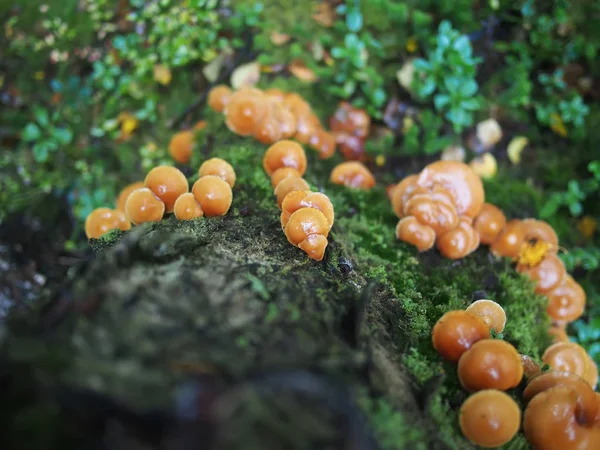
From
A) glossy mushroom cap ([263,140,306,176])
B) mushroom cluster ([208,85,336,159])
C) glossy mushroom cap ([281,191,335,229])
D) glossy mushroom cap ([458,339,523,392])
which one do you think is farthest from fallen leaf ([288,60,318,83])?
glossy mushroom cap ([458,339,523,392])

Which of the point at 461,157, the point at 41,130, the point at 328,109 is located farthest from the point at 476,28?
the point at 41,130

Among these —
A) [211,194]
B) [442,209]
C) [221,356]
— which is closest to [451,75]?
[442,209]

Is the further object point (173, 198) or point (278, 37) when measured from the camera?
point (278, 37)

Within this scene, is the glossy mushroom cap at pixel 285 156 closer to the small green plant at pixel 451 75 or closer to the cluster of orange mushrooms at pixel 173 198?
the cluster of orange mushrooms at pixel 173 198

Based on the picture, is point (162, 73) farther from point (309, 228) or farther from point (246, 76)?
point (309, 228)

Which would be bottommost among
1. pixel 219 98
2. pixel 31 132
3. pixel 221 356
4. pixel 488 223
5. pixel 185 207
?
pixel 488 223

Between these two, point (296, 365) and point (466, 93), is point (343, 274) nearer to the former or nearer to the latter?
point (296, 365)
